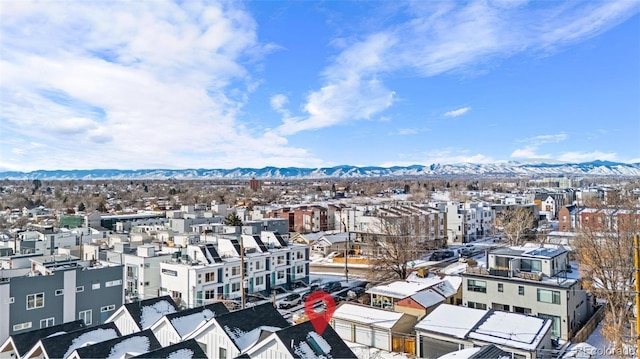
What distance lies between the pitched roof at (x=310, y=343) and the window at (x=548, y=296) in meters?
11.9

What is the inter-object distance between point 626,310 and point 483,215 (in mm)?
34097

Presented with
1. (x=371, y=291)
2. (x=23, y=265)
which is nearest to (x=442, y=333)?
(x=371, y=291)

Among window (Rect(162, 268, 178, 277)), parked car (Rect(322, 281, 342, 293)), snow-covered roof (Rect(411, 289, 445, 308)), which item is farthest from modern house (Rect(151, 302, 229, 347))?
parked car (Rect(322, 281, 342, 293))

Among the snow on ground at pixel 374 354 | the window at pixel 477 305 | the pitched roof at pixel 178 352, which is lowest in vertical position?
the snow on ground at pixel 374 354

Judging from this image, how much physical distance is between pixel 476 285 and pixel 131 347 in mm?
16163

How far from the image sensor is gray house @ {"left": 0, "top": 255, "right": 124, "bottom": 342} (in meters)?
16.9

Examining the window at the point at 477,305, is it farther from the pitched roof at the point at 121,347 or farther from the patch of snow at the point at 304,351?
the pitched roof at the point at 121,347

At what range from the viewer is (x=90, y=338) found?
12.4 metres

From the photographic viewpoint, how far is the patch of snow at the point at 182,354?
1043cm

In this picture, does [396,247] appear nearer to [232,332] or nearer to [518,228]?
[518,228]

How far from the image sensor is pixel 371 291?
Answer: 2227 centimetres

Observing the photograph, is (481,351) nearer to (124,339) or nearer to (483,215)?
(124,339)

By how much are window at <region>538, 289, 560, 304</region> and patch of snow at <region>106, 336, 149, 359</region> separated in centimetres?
1666

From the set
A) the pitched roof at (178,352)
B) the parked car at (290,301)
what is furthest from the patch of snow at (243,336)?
the parked car at (290,301)
